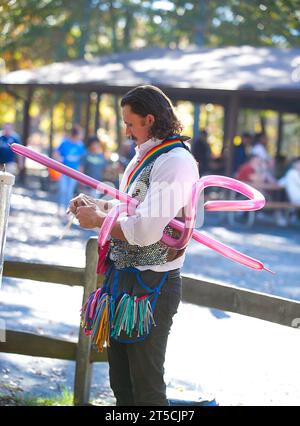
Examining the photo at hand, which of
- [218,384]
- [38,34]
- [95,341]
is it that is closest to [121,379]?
[95,341]

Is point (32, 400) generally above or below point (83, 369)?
below

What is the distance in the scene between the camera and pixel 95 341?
13.1 feet

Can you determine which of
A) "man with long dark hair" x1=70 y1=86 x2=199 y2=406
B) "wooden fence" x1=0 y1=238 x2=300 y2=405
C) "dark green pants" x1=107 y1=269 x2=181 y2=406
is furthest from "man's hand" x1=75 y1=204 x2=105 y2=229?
"wooden fence" x1=0 y1=238 x2=300 y2=405

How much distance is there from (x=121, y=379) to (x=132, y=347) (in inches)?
10.1

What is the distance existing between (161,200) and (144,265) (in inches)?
14.0

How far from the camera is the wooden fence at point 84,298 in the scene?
4918 mm

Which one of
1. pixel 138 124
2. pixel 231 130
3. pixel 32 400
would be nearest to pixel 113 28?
pixel 231 130

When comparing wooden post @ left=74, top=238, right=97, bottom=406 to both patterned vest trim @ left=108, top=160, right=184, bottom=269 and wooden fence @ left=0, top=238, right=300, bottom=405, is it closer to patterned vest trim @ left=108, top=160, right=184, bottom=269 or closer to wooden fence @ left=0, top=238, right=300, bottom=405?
wooden fence @ left=0, top=238, right=300, bottom=405

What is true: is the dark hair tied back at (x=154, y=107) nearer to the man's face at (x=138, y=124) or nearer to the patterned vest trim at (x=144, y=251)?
the man's face at (x=138, y=124)

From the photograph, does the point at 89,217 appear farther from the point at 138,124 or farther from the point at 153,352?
the point at 153,352

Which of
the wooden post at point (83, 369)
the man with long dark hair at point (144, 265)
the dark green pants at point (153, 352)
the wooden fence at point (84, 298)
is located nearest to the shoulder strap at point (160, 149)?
the man with long dark hair at point (144, 265)

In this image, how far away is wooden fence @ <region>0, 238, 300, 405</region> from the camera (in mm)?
4918

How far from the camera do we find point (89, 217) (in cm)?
379

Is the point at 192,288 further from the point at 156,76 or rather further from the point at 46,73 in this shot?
the point at 46,73
